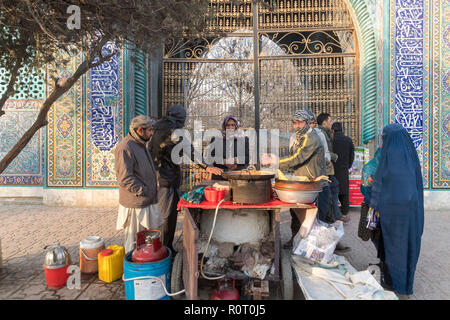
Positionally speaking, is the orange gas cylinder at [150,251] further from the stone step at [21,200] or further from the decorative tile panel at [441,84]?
the decorative tile panel at [441,84]

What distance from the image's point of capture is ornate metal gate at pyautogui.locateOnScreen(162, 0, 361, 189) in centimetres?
646

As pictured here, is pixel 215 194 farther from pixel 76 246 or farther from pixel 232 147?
pixel 76 246

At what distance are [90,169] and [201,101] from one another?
2.83 metres

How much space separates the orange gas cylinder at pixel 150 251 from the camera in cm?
241

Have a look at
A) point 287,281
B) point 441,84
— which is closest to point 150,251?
point 287,281

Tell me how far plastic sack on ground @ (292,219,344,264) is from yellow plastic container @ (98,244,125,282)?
175 cm

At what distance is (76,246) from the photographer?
3842mm

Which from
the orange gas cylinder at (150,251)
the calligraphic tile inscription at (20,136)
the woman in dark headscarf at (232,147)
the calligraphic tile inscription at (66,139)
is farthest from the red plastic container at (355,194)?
the calligraphic tile inscription at (20,136)

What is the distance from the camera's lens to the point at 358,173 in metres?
5.86

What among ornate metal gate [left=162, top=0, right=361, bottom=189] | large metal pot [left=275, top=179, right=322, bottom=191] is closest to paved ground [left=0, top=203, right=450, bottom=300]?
large metal pot [left=275, top=179, right=322, bottom=191]

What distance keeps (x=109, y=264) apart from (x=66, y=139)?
4.19m

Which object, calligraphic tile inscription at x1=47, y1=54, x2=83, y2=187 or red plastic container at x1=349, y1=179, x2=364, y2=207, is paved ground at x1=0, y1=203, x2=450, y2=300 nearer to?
red plastic container at x1=349, y1=179, x2=364, y2=207
